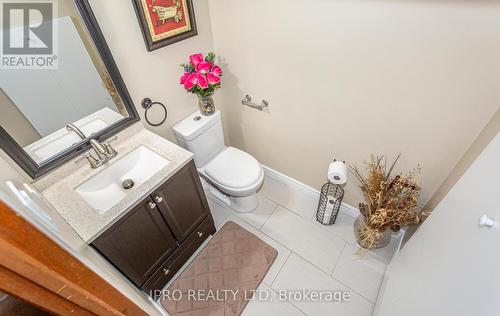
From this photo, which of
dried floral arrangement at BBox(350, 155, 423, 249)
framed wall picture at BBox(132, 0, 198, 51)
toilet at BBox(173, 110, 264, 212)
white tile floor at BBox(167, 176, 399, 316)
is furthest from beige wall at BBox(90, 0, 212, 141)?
dried floral arrangement at BBox(350, 155, 423, 249)

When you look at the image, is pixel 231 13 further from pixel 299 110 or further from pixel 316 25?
pixel 299 110

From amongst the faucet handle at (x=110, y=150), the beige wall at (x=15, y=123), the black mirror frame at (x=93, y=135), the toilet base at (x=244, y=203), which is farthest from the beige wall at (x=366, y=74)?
the beige wall at (x=15, y=123)

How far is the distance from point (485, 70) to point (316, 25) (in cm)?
77

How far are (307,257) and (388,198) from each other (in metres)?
0.71

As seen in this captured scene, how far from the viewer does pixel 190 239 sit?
170 cm

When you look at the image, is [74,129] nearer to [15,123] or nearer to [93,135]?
[93,135]

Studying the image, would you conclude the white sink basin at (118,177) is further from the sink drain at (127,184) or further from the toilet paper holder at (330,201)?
the toilet paper holder at (330,201)

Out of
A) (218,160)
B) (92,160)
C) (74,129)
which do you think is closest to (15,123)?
(74,129)

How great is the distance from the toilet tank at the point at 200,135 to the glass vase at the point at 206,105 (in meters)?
0.04

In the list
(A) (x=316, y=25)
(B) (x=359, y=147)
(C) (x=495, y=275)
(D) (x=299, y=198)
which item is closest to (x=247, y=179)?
(D) (x=299, y=198)

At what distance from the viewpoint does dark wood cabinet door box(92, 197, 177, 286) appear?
1164 mm

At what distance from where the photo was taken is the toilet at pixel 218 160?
1775mm

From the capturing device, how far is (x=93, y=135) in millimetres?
1376

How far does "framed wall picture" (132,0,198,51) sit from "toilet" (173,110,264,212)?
22.5 inches
